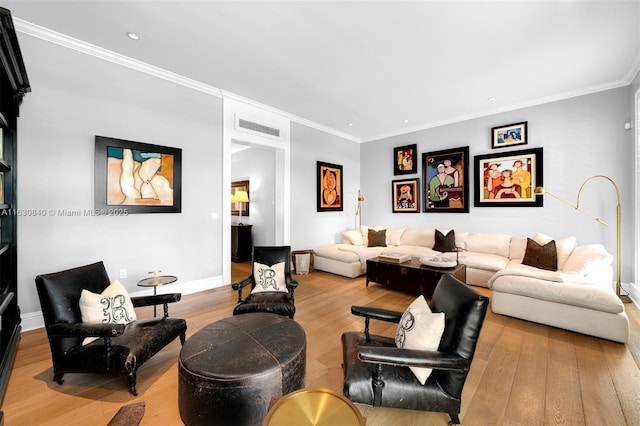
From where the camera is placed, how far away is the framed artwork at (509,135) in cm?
474

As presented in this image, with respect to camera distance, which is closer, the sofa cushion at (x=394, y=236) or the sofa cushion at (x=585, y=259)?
the sofa cushion at (x=585, y=259)

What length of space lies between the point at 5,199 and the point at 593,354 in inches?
222

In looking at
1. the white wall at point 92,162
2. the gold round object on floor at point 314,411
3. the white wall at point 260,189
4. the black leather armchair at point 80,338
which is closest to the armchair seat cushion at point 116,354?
the black leather armchair at point 80,338

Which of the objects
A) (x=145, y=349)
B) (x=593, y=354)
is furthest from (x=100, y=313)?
(x=593, y=354)

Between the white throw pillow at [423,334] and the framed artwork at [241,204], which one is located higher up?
the framed artwork at [241,204]

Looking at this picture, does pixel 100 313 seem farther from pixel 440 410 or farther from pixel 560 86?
pixel 560 86

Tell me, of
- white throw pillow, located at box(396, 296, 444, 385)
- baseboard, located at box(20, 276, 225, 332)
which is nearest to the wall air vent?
baseboard, located at box(20, 276, 225, 332)

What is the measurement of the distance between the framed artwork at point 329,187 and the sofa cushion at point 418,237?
66.8 inches

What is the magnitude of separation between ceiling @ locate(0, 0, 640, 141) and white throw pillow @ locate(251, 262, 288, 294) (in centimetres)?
258

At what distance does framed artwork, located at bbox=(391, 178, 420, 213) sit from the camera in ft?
20.0

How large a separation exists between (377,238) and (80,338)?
4.93m

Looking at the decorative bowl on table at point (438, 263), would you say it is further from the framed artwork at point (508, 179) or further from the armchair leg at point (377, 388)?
the armchair leg at point (377, 388)

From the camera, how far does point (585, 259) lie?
3.32 metres

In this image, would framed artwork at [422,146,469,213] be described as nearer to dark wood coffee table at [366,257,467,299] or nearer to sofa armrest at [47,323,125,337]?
dark wood coffee table at [366,257,467,299]
